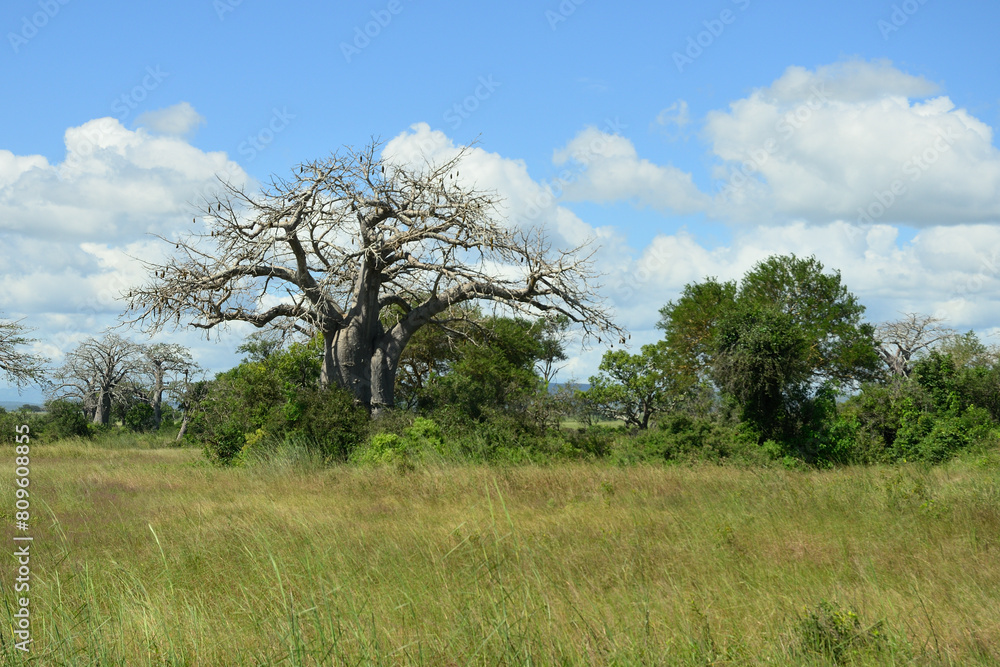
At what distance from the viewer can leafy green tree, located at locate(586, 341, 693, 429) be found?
3669 centimetres

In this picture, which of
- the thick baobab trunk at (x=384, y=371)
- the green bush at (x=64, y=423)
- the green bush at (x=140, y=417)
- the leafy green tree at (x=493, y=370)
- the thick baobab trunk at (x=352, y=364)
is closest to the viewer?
the thick baobab trunk at (x=352, y=364)

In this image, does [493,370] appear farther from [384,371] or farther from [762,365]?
[762,365]

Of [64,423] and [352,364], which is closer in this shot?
[352,364]

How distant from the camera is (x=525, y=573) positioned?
6023 mm

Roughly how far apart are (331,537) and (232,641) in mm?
2902

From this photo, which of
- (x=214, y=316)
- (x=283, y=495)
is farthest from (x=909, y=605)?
(x=214, y=316)

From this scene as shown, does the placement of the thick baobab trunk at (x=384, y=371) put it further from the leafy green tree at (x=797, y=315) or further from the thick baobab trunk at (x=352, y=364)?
the leafy green tree at (x=797, y=315)

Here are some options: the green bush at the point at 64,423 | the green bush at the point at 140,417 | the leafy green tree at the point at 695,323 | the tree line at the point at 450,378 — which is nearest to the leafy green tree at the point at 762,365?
the tree line at the point at 450,378

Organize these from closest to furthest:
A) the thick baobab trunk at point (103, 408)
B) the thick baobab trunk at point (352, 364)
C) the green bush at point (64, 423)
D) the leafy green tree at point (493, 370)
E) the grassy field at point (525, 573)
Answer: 1. the grassy field at point (525, 573)
2. the thick baobab trunk at point (352, 364)
3. the leafy green tree at point (493, 370)
4. the green bush at point (64, 423)
5. the thick baobab trunk at point (103, 408)

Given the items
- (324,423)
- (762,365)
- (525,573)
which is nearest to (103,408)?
(324,423)

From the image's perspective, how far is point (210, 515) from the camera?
30.5 ft

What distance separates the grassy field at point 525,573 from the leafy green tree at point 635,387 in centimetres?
2436

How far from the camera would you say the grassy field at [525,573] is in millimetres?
4090

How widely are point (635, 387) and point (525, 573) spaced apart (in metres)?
32.3
